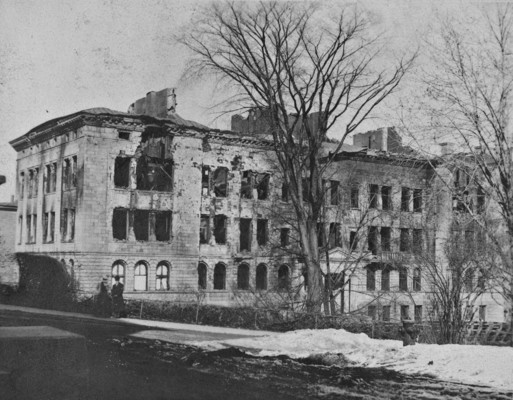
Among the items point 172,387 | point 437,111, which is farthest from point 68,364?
point 437,111

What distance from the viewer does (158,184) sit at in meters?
38.2

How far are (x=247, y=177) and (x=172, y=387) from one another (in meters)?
31.2

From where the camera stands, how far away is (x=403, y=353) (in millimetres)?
13336

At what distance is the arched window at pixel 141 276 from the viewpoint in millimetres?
36500

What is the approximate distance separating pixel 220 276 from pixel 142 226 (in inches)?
243

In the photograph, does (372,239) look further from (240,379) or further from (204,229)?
(240,379)

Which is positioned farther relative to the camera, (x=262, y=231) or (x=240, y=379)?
(x=262, y=231)

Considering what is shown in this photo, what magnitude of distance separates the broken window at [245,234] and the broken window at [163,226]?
546cm

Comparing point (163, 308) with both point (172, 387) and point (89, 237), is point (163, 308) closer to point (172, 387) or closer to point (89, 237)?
point (89, 237)

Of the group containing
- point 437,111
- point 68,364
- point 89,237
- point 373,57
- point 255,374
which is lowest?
point 255,374

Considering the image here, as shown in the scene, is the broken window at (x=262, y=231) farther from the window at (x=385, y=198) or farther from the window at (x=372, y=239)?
the window at (x=385, y=198)

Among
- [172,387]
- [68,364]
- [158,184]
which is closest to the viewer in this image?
[68,364]

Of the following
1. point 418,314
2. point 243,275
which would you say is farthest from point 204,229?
point 418,314

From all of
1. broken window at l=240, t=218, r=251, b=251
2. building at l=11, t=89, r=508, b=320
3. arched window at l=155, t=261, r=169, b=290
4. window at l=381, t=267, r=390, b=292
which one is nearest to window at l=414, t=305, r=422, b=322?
building at l=11, t=89, r=508, b=320
